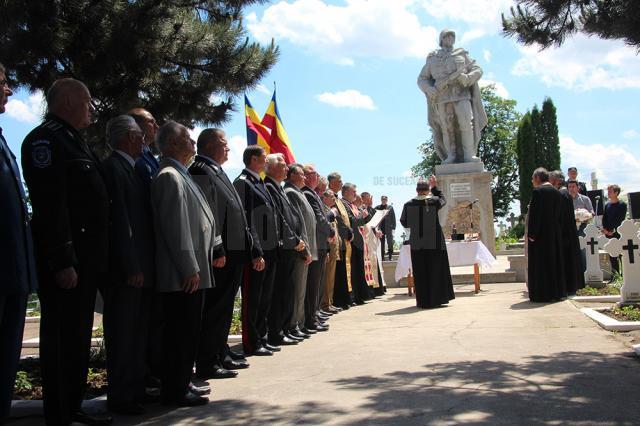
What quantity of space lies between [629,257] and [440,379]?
4719mm

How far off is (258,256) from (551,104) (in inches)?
1855

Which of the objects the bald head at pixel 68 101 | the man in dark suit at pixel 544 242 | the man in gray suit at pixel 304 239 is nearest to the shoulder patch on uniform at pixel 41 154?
the bald head at pixel 68 101

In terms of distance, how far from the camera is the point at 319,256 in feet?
25.7

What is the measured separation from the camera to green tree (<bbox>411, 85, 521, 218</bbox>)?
5331cm

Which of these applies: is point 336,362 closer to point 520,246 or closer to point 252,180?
point 252,180

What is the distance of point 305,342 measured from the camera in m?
6.74

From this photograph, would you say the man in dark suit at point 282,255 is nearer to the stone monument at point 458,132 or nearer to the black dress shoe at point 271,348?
the black dress shoe at point 271,348

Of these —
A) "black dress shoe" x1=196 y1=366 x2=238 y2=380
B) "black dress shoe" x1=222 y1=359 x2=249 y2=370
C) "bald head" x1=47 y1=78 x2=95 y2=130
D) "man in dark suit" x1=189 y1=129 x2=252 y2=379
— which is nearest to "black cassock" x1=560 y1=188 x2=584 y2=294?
"black dress shoe" x1=222 y1=359 x2=249 y2=370

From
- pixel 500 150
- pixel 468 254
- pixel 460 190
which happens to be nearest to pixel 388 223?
pixel 460 190

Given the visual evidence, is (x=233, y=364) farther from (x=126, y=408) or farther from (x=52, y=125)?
(x=52, y=125)

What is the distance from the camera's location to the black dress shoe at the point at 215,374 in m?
5.06

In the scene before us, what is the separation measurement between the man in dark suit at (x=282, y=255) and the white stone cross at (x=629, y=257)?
4228mm

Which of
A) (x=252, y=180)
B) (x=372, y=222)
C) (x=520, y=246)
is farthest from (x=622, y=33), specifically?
(x=520, y=246)

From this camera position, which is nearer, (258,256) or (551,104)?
(258,256)
